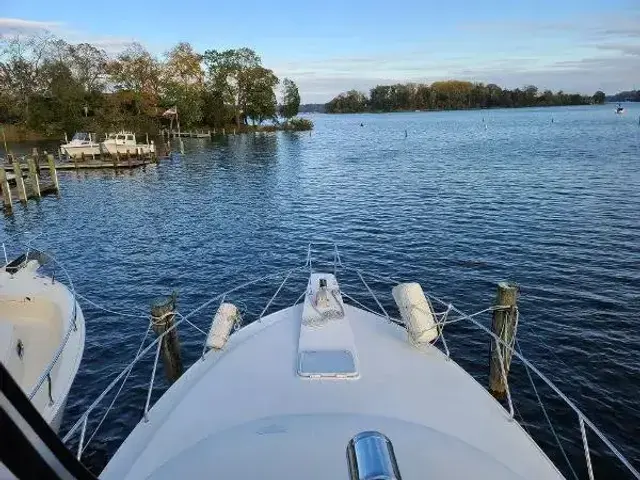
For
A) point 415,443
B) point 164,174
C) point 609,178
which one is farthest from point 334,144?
point 415,443

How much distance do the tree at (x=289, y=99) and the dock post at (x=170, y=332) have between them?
99.7m

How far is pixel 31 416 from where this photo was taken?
1429 mm

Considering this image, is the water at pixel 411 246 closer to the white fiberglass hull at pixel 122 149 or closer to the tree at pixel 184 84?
the white fiberglass hull at pixel 122 149

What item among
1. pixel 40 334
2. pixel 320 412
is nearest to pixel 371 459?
pixel 320 412

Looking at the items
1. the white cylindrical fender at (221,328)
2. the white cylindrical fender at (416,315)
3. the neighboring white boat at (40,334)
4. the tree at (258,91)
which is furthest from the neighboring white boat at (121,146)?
the white cylindrical fender at (416,315)

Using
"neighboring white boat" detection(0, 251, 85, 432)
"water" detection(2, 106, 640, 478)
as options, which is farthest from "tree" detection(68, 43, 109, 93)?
"neighboring white boat" detection(0, 251, 85, 432)

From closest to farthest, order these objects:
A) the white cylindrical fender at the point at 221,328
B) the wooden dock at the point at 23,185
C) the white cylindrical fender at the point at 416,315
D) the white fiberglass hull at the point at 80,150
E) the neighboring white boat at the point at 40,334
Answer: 1. the white cylindrical fender at the point at 416,315
2. the white cylindrical fender at the point at 221,328
3. the neighboring white boat at the point at 40,334
4. the wooden dock at the point at 23,185
5. the white fiberglass hull at the point at 80,150

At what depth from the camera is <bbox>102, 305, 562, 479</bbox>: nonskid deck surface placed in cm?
467


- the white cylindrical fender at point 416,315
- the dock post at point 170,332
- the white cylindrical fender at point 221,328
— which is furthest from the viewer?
the dock post at point 170,332

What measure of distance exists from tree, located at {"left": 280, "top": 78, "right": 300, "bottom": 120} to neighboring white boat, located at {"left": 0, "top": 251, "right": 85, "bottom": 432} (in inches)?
3838

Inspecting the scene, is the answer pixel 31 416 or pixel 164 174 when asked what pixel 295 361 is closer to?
pixel 31 416

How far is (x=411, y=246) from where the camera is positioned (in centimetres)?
2197

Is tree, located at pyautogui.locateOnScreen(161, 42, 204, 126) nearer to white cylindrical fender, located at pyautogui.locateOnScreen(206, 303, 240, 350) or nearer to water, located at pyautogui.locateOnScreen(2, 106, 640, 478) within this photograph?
water, located at pyautogui.locateOnScreen(2, 106, 640, 478)

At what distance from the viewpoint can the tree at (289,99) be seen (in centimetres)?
10626
